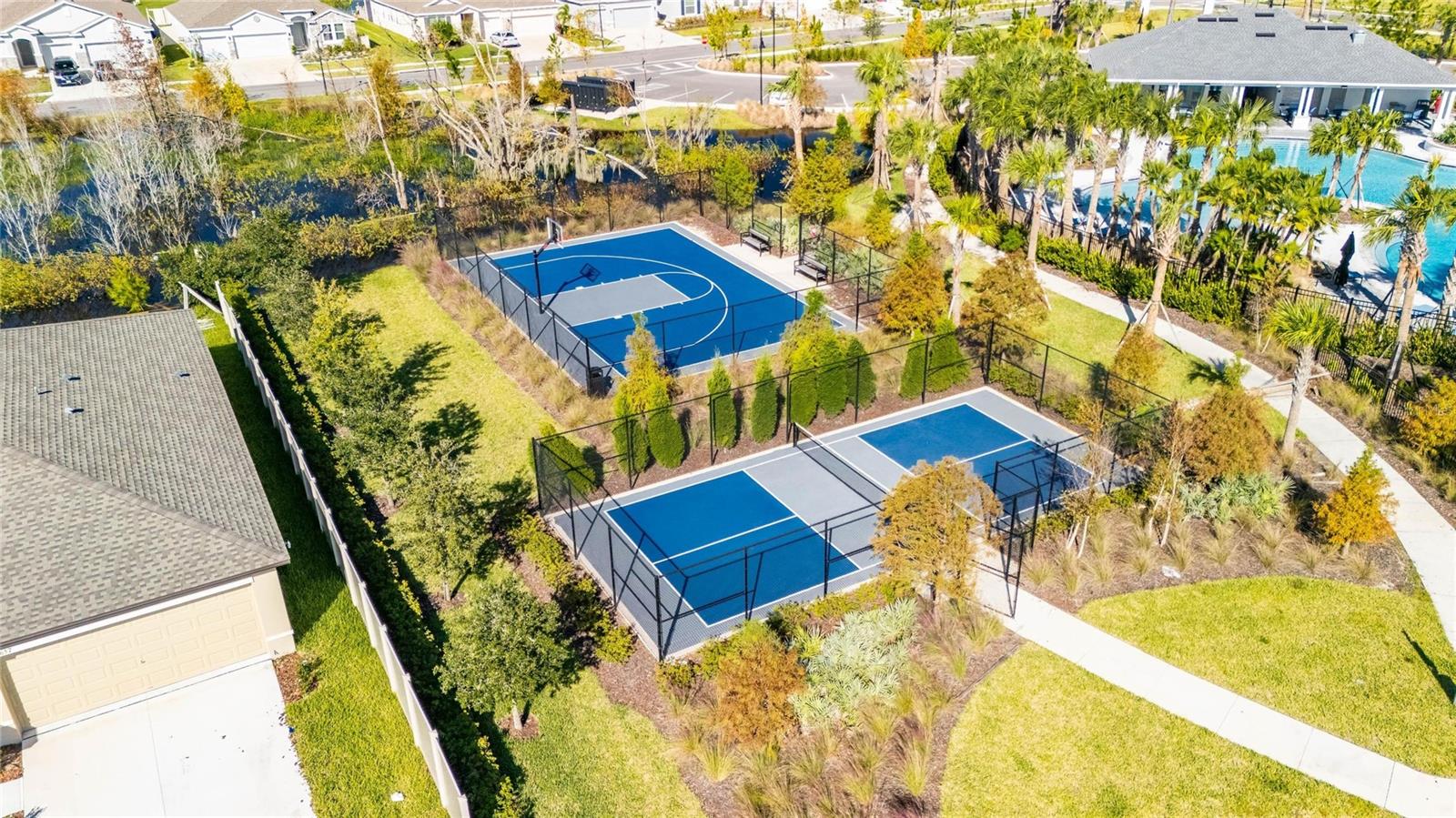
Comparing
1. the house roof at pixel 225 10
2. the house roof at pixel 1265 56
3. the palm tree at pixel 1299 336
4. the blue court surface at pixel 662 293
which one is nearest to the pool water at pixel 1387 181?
the house roof at pixel 1265 56

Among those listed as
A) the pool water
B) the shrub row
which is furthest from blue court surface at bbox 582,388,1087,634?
the pool water

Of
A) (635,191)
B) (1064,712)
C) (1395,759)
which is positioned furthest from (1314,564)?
(635,191)

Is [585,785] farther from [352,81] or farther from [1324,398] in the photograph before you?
[352,81]

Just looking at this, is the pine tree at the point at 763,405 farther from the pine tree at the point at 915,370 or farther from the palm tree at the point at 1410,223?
the palm tree at the point at 1410,223

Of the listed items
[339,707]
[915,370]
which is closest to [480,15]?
[915,370]

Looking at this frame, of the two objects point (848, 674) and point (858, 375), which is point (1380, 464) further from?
point (848, 674)

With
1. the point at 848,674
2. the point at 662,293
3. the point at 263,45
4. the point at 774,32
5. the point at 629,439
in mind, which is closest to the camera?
the point at 848,674
